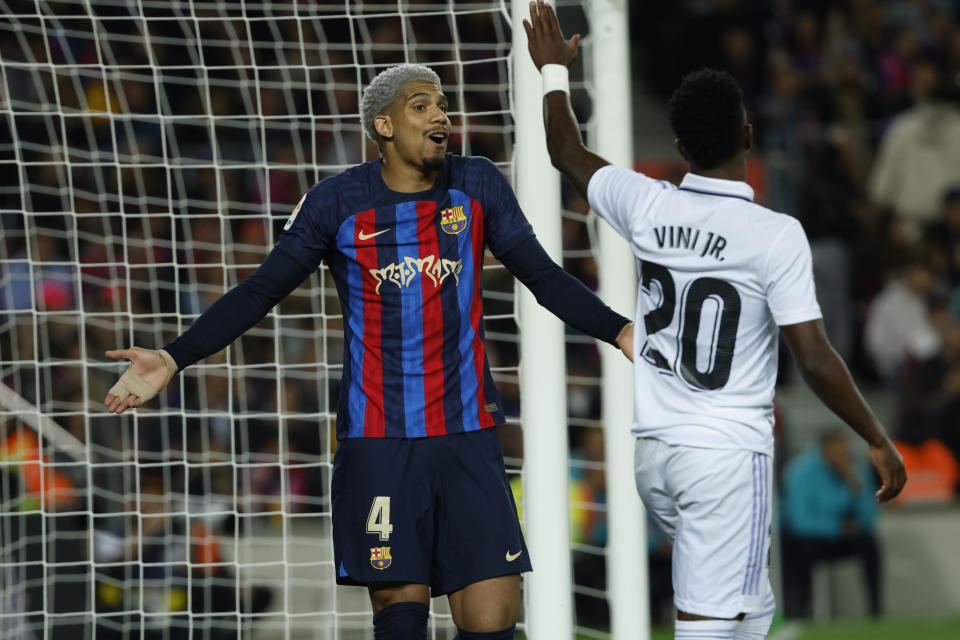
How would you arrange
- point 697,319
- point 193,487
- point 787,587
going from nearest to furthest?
point 697,319
point 193,487
point 787,587

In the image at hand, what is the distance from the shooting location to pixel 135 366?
351 centimetres

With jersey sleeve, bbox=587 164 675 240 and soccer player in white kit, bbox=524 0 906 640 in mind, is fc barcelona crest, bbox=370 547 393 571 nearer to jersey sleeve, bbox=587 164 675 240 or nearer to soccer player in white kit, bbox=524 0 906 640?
soccer player in white kit, bbox=524 0 906 640

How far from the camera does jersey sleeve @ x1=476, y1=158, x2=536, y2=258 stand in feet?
12.2

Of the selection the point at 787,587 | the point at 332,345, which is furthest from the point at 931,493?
the point at 332,345

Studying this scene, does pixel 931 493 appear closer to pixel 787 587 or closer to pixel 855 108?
pixel 787 587

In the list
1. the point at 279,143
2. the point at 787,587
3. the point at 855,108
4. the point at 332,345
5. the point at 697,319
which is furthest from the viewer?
the point at 855,108

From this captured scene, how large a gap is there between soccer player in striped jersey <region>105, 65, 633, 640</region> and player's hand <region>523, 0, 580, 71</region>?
1.34ft

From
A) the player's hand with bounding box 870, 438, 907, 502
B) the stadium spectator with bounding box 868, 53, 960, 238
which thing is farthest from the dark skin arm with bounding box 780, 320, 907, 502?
the stadium spectator with bounding box 868, 53, 960, 238

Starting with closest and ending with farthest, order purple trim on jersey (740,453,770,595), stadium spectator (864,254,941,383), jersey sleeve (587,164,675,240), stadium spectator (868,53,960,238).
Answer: purple trim on jersey (740,453,770,595) < jersey sleeve (587,164,675,240) < stadium spectator (864,254,941,383) < stadium spectator (868,53,960,238)

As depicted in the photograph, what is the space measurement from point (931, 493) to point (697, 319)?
707cm

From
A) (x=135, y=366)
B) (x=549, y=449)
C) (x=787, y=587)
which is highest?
(x=135, y=366)

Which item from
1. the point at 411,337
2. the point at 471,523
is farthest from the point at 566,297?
the point at 471,523

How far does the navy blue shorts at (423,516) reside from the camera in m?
3.53

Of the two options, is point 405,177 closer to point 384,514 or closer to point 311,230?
point 311,230
